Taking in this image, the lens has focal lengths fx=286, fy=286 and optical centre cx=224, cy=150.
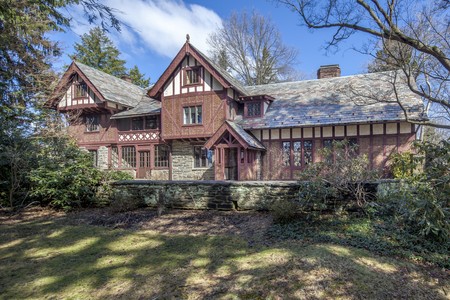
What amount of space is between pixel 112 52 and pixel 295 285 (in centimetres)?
3798

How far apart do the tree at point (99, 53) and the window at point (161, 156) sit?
19.9 metres

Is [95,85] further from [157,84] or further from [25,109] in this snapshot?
[25,109]

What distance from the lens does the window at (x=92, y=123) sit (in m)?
21.9

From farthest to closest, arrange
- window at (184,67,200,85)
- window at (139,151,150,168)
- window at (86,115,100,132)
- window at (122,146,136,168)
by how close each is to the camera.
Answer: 1. window at (86,115,100,132)
2. window at (122,146,136,168)
3. window at (139,151,150,168)
4. window at (184,67,200,85)

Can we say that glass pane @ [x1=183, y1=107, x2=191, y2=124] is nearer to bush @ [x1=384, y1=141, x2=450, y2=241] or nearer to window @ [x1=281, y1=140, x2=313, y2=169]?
window @ [x1=281, y1=140, x2=313, y2=169]

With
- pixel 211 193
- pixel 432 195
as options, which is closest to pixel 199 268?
pixel 432 195

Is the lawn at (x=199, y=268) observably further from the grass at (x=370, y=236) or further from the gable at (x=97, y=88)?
the gable at (x=97, y=88)

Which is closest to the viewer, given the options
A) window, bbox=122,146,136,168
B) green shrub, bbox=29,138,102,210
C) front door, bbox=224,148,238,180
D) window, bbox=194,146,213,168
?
green shrub, bbox=29,138,102,210

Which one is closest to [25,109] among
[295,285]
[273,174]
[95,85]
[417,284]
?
[95,85]

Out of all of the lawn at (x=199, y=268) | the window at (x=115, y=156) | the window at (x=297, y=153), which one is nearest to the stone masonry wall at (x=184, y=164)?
the window at (x=297, y=153)

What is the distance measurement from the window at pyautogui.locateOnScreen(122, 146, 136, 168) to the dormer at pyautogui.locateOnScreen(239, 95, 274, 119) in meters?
8.82

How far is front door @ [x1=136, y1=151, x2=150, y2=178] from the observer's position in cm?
2016

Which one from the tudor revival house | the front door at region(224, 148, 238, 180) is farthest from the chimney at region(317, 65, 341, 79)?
the front door at region(224, 148, 238, 180)

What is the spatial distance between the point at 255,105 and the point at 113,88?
38.8ft
